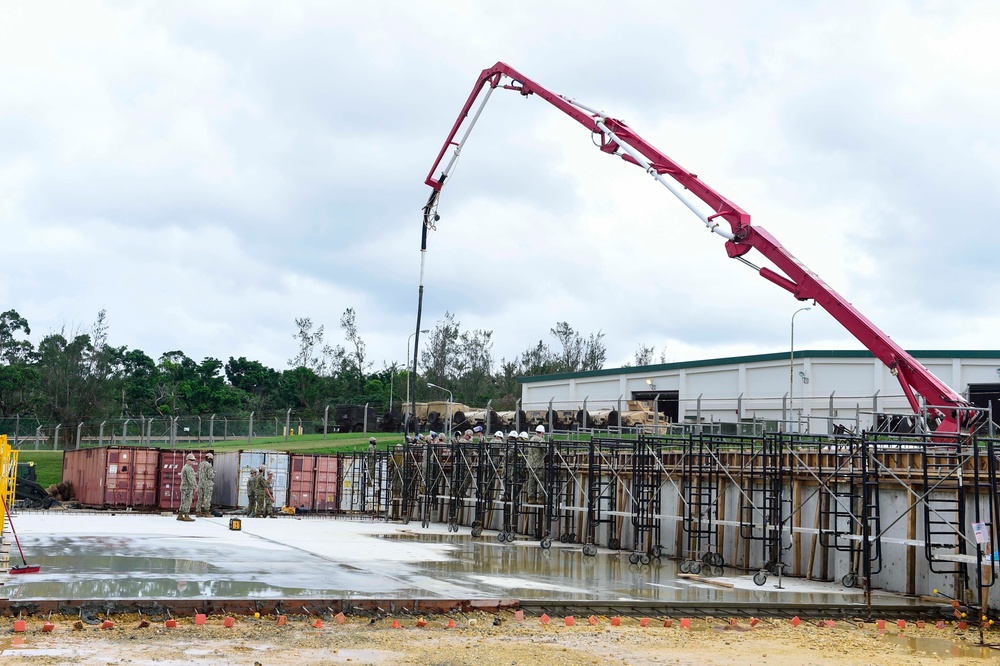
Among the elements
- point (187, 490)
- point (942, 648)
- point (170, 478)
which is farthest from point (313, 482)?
point (942, 648)

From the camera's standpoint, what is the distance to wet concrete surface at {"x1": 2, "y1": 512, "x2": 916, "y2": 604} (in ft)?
43.5

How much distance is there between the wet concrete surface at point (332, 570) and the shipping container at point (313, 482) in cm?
960

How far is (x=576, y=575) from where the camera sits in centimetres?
1709

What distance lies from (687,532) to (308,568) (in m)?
8.68

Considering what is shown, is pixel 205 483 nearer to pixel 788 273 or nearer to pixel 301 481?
pixel 301 481

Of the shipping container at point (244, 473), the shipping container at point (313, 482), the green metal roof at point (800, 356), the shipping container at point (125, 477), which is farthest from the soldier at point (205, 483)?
the green metal roof at point (800, 356)

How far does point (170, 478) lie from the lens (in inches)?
1307

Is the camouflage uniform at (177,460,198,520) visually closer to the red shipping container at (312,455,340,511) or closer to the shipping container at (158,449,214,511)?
the shipping container at (158,449,214,511)

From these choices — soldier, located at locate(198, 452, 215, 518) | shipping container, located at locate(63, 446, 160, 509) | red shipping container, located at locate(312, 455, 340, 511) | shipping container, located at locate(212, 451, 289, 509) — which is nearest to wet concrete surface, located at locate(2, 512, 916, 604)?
soldier, located at locate(198, 452, 215, 518)

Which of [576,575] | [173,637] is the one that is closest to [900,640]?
[576,575]

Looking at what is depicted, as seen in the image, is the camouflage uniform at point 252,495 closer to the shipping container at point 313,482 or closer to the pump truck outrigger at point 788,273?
the shipping container at point 313,482

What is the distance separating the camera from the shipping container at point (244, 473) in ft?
111

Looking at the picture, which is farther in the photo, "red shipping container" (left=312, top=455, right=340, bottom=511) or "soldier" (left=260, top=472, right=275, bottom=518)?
"red shipping container" (left=312, top=455, right=340, bottom=511)

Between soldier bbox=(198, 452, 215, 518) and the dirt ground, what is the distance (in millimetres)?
18385
